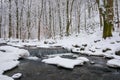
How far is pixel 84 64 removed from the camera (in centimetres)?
960

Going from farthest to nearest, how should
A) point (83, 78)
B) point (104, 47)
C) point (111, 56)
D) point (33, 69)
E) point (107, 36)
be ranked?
point (107, 36), point (104, 47), point (111, 56), point (33, 69), point (83, 78)

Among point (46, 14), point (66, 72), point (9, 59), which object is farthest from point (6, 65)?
point (46, 14)

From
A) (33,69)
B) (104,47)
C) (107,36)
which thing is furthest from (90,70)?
(107,36)

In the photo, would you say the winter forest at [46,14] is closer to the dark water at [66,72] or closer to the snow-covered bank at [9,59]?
the dark water at [66,72]

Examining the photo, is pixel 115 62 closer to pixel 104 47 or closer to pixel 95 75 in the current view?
pixel 95 75

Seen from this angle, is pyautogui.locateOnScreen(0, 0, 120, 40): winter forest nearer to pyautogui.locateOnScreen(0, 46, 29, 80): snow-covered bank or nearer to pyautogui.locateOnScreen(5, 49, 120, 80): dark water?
pyautogui.locateOnScreen(5, 49, 120, 80): dark water

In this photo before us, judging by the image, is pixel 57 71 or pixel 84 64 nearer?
pixel 57 71

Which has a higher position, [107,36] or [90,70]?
[107,36]

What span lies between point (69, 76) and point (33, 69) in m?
1.89

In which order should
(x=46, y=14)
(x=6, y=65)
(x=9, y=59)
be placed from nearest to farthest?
(x=6, y=65) → (x=9, y=59) → (x=46, y=14)

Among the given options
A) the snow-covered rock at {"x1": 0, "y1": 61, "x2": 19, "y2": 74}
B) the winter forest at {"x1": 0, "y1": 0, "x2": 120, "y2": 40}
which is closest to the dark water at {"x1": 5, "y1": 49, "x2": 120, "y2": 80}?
the snow-covered rock at {"x1": 0, "y1": 61, "x2": 19, "y2": 74}

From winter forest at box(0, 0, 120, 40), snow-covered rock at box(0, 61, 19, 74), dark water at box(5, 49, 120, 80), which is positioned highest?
winter forest at box(0, 0, 120, 40)

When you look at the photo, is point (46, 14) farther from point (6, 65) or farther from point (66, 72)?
point (66, 72)

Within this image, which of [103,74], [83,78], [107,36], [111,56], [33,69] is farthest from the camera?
[107,36]
